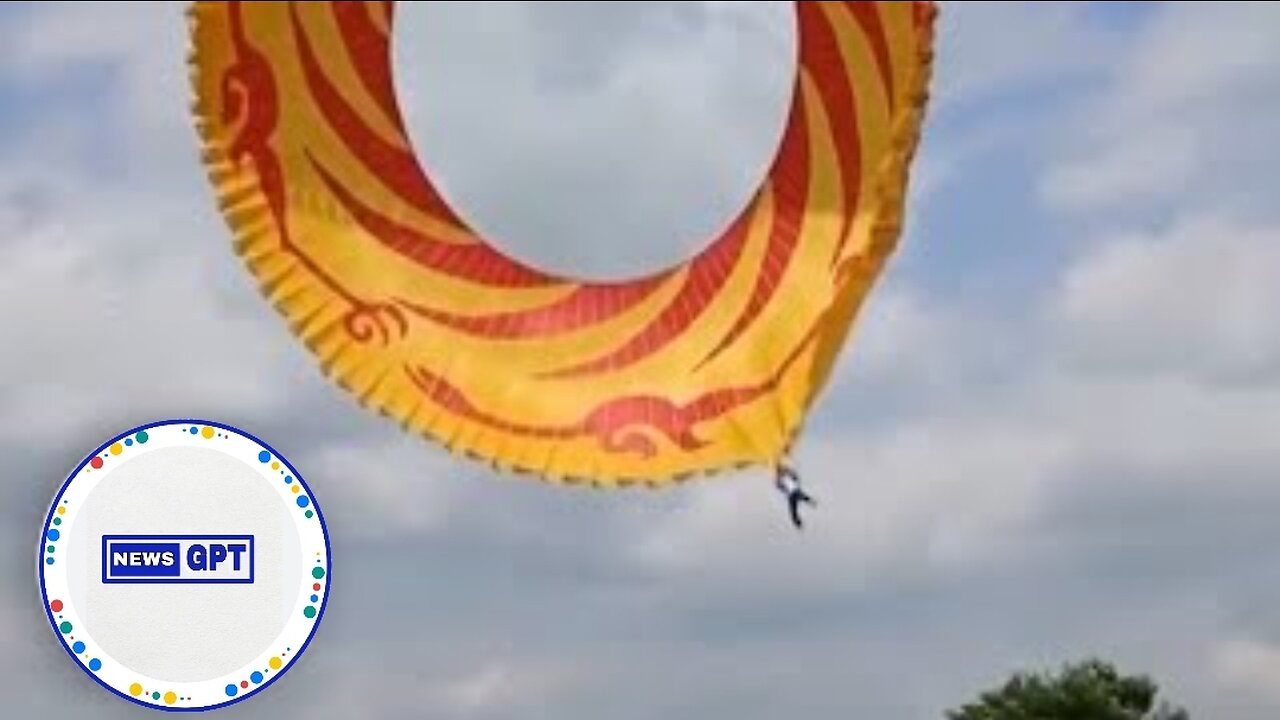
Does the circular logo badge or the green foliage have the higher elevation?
the green foliage

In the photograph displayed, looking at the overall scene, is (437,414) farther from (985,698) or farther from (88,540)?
(985,698)

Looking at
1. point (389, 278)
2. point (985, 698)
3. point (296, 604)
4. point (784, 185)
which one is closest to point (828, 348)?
point (784, 185)

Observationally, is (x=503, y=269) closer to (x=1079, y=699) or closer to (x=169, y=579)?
(x=169, y=579)

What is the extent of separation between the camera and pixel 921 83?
19547 mm

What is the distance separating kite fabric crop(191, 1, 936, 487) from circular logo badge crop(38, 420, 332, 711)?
6.16ft

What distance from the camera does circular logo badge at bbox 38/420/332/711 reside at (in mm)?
22000

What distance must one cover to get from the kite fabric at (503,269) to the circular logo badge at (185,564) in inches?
73.9

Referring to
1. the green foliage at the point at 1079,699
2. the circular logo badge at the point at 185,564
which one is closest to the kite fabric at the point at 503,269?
the circular logo badge at the point at 185,564

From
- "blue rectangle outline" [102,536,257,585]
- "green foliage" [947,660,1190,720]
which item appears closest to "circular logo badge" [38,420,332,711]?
"blue rectangle outline" [102,536,257,585]

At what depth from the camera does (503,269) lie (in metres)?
21.0

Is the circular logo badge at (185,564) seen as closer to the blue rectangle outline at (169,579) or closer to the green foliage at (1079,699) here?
the blue rectangle outline at (169,579)

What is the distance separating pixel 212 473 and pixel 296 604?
1133 mm

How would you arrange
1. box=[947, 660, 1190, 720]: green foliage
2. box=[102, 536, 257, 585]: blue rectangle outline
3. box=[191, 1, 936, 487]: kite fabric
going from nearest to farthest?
box=[191, 1, 936, 487]: kite fabric, box=[102, 536, 257, 585]: blue rectangle outline, box=[947, 660, 1190, 720]: green foliage

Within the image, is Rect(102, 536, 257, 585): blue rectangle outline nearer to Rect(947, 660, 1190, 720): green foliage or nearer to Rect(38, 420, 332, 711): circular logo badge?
Rect(38, 420, 332, 711): circular logo badge
